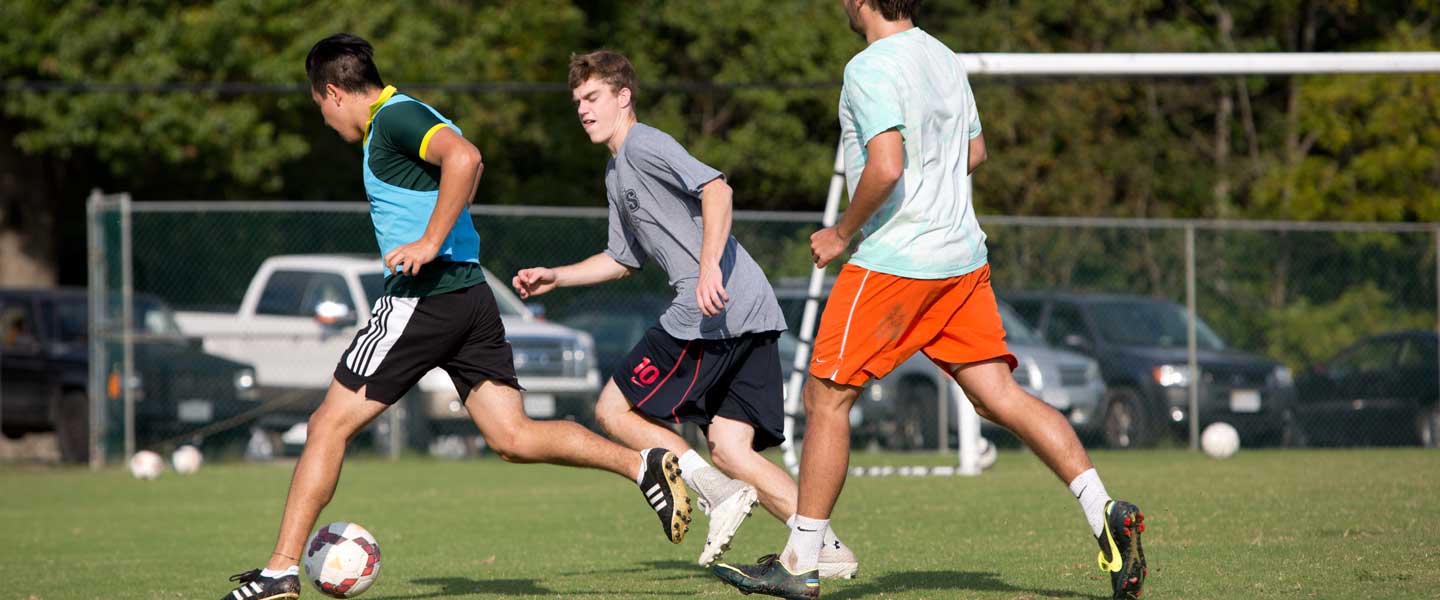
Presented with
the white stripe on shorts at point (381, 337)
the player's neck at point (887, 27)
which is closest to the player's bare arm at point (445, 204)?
the white stripe on shorts at point (381, 337)

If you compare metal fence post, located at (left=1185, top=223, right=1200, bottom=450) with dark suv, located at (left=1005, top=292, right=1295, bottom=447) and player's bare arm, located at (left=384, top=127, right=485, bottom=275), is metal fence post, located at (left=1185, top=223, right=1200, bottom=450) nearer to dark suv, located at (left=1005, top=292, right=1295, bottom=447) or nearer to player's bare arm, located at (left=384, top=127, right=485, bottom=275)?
dark suv, located at (left=1005, top=292, right=1295, bottom=447)

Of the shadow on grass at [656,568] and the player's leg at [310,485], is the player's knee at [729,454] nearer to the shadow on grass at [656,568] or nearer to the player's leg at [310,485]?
the shadow on grass at [656,568]

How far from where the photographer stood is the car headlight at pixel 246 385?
59.6ft

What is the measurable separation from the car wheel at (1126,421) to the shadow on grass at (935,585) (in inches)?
468

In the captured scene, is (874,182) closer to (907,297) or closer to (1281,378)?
(907,297)

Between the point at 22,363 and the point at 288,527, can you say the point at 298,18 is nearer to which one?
the point at 22,363

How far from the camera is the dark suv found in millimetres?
18438

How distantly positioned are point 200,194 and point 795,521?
23.3 m

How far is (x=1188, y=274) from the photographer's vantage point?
1894 centimetres

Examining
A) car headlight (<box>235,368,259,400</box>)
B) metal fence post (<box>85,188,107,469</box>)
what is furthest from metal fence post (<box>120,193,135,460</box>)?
car headlight (<box>235,368,259,400</box>)

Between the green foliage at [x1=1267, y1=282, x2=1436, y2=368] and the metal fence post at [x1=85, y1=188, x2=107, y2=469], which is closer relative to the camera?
the metal fence post at [x1=85, y1=188, x2=107, y2=469]

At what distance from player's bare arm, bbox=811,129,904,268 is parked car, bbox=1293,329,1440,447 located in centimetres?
1447

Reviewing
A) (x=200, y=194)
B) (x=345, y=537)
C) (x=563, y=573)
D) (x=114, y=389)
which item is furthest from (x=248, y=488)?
(x=200, y=194)

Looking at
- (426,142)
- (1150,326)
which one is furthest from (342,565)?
(1150,326)
